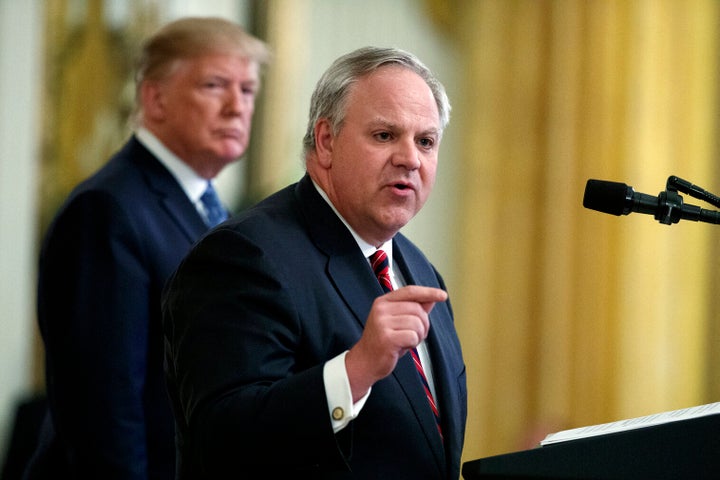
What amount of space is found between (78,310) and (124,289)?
5.7 inches

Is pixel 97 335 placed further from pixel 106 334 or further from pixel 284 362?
pixel 284 362

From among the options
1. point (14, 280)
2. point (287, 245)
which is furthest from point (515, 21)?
point (287, 245)

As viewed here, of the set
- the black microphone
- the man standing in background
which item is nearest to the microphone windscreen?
the black microphone

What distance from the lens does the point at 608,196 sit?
169 cm

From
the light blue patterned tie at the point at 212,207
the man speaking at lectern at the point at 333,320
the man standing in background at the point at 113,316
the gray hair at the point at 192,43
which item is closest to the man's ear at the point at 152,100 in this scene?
the gray hair at the point at 192,43

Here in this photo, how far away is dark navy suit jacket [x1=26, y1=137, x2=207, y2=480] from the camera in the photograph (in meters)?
2.54

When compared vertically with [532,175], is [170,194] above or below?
below

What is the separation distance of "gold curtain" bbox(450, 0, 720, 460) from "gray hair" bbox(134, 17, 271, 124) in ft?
7.12

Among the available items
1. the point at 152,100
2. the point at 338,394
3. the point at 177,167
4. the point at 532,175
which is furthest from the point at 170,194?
the point at 532,175

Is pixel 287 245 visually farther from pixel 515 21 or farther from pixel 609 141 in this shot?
pixel 515 21

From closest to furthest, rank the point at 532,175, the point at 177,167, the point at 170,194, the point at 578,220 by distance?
1. the point at 170,194
2. the point at 177,167
3. the point at 578,220
4. the point at 532,175

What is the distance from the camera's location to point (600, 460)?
135 centimetres

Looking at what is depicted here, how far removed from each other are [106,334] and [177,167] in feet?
1.96

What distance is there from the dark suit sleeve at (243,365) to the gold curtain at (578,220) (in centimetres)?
318
